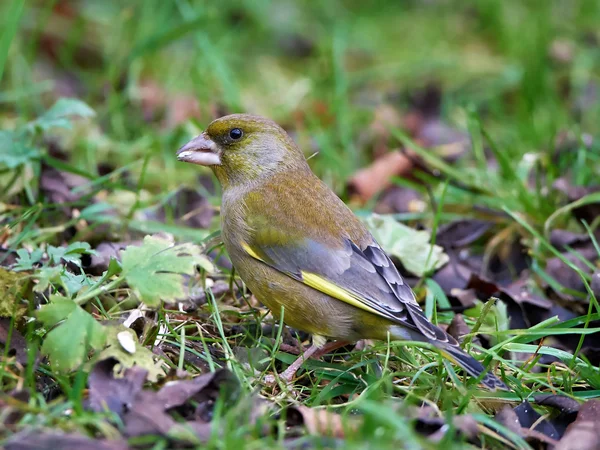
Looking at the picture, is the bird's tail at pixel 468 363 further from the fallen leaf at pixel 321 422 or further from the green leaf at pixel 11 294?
the green leaf at pixel 11 294

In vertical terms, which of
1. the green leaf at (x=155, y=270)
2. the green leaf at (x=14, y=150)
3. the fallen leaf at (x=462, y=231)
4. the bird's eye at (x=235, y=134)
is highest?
the green leaf at (x=14, y=150)

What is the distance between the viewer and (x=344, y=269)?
382 cm

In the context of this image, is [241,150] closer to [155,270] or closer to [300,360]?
[300,360]

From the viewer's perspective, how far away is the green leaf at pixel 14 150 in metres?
4.58

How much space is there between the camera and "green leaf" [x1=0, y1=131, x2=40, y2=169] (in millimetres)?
4582

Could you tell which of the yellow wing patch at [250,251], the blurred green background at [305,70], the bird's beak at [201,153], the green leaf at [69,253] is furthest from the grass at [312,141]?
the bird's beak at [201,153]

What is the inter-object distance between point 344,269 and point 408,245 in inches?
38.3

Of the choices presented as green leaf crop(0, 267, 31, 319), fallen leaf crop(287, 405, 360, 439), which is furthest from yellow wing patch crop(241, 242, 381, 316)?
green leaf crop(0, 267, 31, 319)

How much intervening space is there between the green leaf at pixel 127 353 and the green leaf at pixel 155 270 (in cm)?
23

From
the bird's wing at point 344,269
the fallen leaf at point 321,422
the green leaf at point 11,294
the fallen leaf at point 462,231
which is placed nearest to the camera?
the fallen leaf at point 321,422

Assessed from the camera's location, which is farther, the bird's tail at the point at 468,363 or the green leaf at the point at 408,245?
the green leaf at the point at 408,245

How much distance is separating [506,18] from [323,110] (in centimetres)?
297

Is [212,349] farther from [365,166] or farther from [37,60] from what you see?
[37,60]

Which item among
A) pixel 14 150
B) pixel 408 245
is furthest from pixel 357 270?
pixel 14 150
